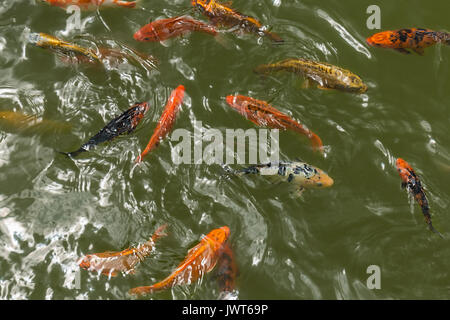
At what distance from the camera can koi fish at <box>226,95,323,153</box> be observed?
442 centimetres

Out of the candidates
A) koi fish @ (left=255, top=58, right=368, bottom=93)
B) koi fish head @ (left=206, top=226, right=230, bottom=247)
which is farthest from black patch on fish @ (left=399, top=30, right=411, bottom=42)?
koi fish head @ (left=206, top=226, right=230, bottom=247)

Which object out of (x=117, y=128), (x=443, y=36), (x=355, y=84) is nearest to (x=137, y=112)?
(x=117, y=128)

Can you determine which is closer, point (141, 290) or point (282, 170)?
point (141, 290)

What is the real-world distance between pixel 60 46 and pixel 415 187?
4121mm

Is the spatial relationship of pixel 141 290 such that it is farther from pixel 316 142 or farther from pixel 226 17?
pixel 226 17

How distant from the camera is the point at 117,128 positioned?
4395mm

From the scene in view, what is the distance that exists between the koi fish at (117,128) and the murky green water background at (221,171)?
0.33 ft

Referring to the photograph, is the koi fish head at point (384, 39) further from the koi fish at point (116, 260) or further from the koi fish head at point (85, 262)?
the koi fish head at point (85, 262)

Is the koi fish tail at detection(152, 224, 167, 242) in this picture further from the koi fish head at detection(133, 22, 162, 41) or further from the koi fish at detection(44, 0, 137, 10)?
the koi fish at detection(44, 0, 137, 10)

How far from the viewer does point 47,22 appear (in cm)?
511

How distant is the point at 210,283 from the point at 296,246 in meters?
0.95

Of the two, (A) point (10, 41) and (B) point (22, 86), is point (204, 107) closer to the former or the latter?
(B) point (22, 86)

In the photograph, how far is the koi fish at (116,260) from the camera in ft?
13.2

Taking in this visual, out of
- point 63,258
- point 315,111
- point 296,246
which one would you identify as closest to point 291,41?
point 315,111
